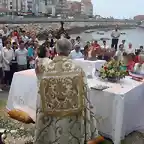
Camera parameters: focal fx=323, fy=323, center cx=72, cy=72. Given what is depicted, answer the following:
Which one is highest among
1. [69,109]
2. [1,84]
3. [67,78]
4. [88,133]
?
[67,78]

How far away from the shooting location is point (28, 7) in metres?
121

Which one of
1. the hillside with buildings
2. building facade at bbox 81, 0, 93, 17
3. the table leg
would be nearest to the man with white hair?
the table leg

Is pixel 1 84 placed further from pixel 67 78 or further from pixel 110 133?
pixel 67 78

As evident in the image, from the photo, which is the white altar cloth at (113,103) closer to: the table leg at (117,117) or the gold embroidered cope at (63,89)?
the table leg at (117,117)

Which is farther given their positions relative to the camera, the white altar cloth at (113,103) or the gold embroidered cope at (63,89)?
the white altar cloth at (113,103)

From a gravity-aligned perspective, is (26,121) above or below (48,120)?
below

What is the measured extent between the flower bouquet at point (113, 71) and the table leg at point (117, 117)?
0.71m

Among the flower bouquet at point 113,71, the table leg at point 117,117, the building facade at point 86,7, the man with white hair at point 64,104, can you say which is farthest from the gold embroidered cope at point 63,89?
the building facade at point 86,7

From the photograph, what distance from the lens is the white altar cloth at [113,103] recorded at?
15.9ft

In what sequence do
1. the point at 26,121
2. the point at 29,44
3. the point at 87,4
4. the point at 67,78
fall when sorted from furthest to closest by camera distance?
the point at 87,4, the point at 29,44, the point at 26,121, the point at 67,78

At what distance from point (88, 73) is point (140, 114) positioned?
3.79 feet

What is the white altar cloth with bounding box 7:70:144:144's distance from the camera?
15.9 feet

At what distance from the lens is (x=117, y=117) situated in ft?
15.8

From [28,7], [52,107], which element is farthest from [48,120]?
[28,7]
